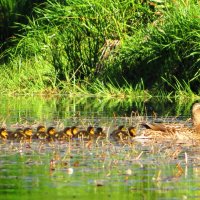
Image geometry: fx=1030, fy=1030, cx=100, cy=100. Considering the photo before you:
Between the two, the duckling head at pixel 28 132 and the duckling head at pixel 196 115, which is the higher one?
the duckling head at pixel 196 115

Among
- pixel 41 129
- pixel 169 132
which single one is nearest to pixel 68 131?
pixel 41 129

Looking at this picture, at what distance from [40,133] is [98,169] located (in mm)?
3042

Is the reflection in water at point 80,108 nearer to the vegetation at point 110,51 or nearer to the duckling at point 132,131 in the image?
the vegetation at point 110,51

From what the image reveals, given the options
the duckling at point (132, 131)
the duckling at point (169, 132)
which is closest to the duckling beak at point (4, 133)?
the duckling at point (132, 131)

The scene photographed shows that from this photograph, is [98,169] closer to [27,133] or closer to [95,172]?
[95,172]

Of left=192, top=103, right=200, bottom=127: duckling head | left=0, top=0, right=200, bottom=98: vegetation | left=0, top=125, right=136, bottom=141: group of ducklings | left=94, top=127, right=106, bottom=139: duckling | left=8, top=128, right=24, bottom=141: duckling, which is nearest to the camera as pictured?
left=8, top=128, right=24, bottom=141: duckling

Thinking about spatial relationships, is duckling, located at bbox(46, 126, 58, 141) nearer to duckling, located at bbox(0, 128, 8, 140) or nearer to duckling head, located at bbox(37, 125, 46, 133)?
duckling head, located at bbox(37, 125, 46, 133)

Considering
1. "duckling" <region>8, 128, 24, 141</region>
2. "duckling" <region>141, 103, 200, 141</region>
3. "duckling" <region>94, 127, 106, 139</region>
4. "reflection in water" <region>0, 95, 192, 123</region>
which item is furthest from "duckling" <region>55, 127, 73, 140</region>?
"reflection in water" <region>0, 95, 192, 123</region>

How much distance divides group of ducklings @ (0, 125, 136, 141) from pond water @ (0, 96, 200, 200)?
168 mm

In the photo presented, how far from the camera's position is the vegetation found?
1950cm

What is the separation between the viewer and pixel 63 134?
12977mm

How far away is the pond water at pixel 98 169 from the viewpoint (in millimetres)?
8953

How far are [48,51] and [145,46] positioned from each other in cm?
316

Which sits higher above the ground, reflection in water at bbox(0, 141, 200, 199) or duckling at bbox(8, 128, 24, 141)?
duckling at bbox(8, 128, 24, 141)
